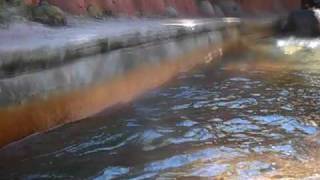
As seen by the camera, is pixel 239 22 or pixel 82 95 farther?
pixel 239 22

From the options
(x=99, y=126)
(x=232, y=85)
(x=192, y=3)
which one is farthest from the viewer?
(x=192, y=3)

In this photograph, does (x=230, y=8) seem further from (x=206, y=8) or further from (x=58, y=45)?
(x=58, y=45)

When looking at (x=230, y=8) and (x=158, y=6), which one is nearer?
(x=158, y=6)

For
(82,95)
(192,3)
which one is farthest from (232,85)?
(192,3)

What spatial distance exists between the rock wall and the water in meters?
1.77

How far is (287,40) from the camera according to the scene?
39.5 ft

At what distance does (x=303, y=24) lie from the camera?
13.4m

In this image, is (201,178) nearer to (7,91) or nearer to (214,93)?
(7,91)

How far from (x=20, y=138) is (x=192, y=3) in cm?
959

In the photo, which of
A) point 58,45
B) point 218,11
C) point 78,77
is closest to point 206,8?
point 218,11

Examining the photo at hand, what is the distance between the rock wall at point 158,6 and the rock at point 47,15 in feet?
→ 0.75

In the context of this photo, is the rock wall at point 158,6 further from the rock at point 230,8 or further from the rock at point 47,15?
the rock at point 47,15

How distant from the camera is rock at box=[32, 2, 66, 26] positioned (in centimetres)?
548

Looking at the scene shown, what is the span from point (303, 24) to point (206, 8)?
2.38 meters
